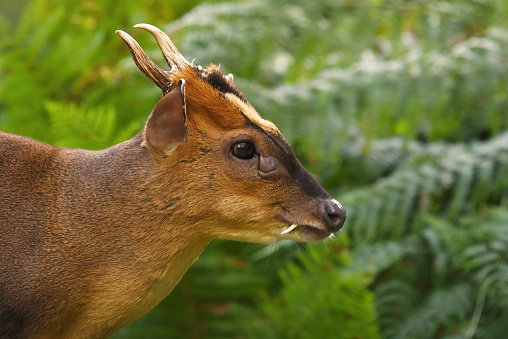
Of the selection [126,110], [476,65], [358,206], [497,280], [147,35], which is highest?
[147,35]

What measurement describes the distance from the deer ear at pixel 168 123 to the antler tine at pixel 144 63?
64mm

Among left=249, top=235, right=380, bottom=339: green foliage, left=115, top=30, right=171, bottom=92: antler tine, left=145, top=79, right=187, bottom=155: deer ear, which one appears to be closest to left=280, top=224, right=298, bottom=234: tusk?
left=145, top=79, right=187, bottom=155: deer ear

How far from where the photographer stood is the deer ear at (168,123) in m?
1.27

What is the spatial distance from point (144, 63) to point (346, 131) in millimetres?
1841

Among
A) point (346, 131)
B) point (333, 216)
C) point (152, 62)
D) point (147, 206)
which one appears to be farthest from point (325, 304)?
point (152, 62)

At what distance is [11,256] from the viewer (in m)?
1.29

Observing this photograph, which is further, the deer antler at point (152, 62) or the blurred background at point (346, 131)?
the blurred background at point (346, 131)

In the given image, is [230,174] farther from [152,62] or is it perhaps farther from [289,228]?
[152,62]

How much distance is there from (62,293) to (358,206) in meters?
1.76

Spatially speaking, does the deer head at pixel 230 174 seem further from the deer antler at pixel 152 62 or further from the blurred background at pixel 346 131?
the blurred background at pixel 346 131

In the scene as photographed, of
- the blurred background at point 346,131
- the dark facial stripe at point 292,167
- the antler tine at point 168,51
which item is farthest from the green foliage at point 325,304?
the antler tine at point 168,51

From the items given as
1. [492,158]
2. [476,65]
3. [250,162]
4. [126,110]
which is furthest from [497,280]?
[126,110]

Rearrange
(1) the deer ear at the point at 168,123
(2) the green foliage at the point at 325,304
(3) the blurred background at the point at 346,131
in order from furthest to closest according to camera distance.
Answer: (3) the blurred background at the point at 346,131
(2) the green foliage at the point at 325,304
(1) the deer ear at the point at 168,123

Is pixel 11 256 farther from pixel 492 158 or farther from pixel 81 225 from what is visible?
pixel 492 158
